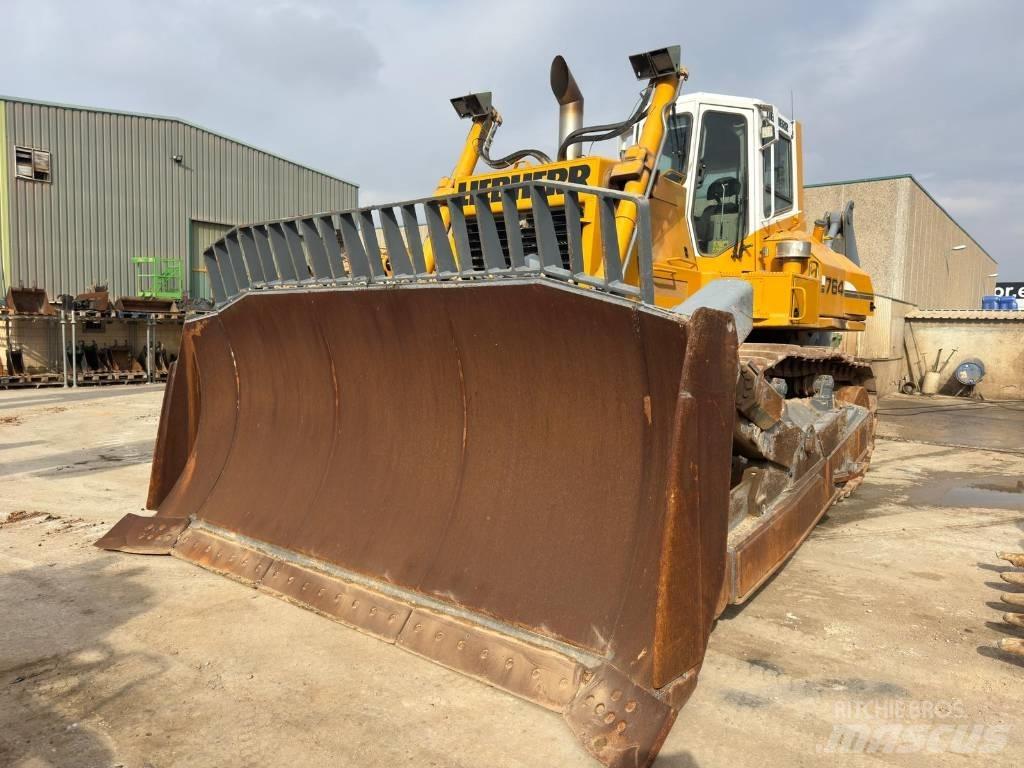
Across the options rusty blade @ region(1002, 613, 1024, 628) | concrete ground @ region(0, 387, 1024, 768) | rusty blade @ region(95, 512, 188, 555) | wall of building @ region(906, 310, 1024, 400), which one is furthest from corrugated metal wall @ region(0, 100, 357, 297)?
rusty blade @ region(1002, 613, 1024, 628)

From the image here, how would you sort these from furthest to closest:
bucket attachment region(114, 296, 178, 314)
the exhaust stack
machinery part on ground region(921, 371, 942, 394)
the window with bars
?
machinery part on ground region(921, 371, 942, 394) → the window with bars → bucket attachment region(114, 296, 178, 314) → the exhaust stack

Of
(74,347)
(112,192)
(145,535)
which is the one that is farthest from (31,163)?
(145,535)

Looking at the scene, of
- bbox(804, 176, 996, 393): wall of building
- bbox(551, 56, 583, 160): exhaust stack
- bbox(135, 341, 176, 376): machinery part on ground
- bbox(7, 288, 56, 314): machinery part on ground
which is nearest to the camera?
bbox(551, 56, 583, 160): exhaust stack

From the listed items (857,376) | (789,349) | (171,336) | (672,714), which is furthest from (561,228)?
(171,336)

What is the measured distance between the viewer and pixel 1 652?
9.77 feet

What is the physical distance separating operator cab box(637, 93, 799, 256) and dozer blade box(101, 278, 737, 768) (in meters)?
2.58

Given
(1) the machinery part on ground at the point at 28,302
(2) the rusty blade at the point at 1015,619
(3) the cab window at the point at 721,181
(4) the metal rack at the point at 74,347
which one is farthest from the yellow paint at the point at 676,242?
(1) the machinery part on ground at the point at 28,302

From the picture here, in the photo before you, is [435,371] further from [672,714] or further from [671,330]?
[672,714]

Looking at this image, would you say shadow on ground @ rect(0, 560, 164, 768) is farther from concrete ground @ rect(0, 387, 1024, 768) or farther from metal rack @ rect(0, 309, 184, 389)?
metal rack @ rect(0, 309, 184, 389)

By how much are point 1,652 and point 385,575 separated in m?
1.59

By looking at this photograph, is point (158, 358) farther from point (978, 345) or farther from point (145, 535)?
point (978, 345)

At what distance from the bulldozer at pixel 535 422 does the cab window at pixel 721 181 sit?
0.05 feet

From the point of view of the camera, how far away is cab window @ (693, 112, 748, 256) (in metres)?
5.14

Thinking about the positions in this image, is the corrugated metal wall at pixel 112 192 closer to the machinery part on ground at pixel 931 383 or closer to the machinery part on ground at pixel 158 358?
the machinery part on ground at pixel 158 358
